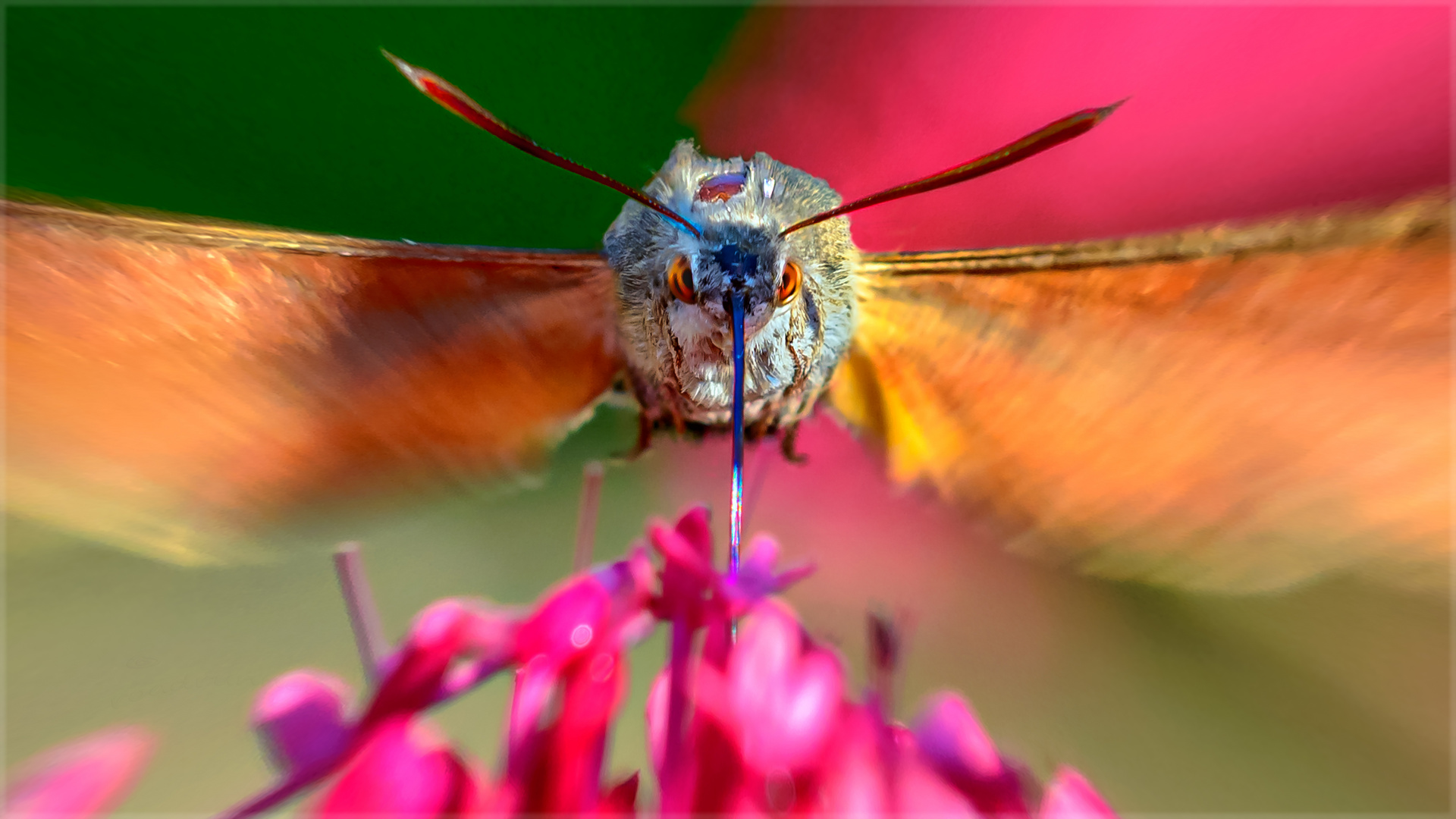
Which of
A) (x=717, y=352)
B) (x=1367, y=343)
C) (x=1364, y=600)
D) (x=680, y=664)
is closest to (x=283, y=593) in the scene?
(x=717, y=352)

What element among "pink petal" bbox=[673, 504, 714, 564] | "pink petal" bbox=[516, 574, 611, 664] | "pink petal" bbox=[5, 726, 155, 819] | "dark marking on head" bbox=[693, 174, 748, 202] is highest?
"dark marking on head" bbox=[693, 174, 748, 202]

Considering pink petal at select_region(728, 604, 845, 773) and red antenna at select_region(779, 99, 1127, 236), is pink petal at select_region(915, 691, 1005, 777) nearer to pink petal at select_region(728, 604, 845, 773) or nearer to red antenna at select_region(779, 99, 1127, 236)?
pink petal at select_region(728, 604, 845, 773)

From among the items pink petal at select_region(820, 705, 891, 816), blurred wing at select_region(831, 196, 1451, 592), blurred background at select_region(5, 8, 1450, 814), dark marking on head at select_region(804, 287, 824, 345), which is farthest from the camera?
blurred background at select_region(5, 8, 1450, 814)

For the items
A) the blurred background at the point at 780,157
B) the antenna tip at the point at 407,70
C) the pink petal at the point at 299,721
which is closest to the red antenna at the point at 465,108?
the antenna tip at the point at 407,70

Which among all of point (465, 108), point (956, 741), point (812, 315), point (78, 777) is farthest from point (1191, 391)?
point (78, 777)

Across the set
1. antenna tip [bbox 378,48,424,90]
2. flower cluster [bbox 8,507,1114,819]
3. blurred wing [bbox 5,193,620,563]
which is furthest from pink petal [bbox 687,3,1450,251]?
flower cluster [bbox 8,507,1114,819]

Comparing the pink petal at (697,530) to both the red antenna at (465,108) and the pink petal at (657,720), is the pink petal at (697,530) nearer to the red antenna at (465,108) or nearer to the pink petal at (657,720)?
the pink petal at (657,720)
